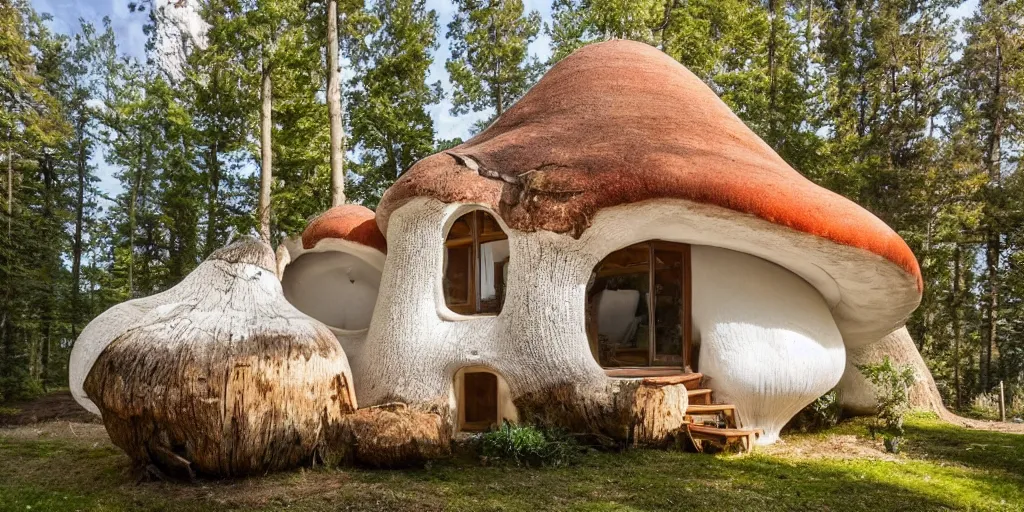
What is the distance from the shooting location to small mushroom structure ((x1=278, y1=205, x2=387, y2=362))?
11.4m

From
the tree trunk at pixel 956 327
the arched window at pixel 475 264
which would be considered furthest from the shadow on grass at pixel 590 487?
the tree trunk at pixel 956 327

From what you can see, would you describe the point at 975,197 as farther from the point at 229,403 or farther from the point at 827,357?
the point at 229,403

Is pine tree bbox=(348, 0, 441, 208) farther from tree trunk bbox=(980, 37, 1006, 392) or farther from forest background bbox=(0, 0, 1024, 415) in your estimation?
tree trunk bbox=(980, 37, 1006, 392)

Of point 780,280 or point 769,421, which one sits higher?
point 780,280

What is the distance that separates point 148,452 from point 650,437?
5384 mm

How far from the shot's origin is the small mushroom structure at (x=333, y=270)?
37.5ft

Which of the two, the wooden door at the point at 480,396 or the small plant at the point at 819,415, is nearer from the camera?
the wooden door at the point at 480,396

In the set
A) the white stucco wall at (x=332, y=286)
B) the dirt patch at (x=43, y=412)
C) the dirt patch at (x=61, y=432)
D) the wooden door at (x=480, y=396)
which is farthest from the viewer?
the dirt patch at (x=43, y=412)

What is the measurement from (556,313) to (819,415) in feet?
16.4

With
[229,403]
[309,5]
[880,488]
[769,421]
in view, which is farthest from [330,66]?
[880,488]

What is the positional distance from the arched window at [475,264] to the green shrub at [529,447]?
270 centimetres

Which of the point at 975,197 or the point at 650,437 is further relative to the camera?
the point at 975,197

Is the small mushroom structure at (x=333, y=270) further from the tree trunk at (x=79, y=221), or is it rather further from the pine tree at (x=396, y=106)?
the tree trunk at (x=79, y=221)

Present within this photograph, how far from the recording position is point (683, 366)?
8.98 metres
